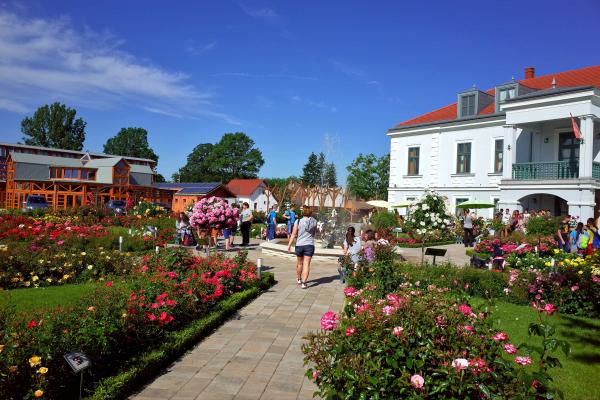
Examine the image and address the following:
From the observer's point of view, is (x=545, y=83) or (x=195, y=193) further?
(x=195, y=193)

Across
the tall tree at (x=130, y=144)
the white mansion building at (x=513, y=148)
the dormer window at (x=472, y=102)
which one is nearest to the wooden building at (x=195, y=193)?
the white mansion building at (x=513, y=148)

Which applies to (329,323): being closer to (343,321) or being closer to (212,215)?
(343,321)

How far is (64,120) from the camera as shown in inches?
3356

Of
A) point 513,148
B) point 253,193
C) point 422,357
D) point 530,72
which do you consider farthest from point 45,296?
point 253,193

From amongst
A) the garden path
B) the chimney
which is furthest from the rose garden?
the chimney

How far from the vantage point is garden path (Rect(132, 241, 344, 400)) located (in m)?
4.77

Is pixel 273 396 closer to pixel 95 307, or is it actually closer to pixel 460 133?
pixel 95 307

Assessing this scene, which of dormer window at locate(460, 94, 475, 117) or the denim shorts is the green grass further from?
dormer window at locate(460, 94, 475, 117)

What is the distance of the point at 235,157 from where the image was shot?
298 feet

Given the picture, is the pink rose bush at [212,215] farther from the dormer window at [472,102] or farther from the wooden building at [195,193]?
the wooden building at [195,193]

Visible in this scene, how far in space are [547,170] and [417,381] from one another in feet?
79.3

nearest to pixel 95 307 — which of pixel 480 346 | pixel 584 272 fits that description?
pixel 480 346

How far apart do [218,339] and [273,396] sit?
2.10m

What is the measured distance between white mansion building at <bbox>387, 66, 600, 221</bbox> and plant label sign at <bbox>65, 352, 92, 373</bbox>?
905 inches
